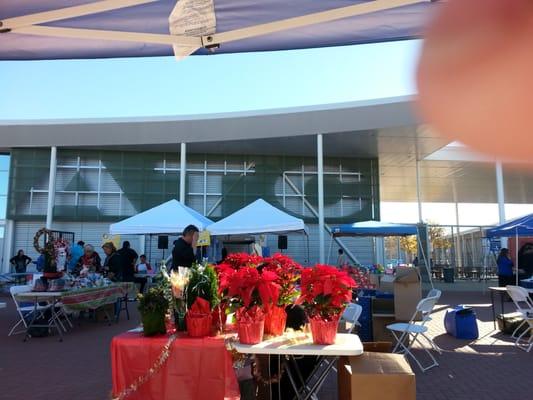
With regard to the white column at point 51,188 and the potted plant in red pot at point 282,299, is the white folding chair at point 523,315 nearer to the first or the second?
the potted plant in red pot at point 282,299

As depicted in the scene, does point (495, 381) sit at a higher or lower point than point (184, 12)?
lower

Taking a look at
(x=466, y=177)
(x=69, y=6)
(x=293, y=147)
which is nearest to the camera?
(x=69, y=6)

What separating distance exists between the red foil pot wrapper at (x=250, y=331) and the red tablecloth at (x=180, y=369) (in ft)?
0.46

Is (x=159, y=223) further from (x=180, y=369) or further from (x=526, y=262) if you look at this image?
(x=526, y=262)

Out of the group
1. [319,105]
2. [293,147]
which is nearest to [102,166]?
[293,147]

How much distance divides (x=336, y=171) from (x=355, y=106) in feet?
14.9

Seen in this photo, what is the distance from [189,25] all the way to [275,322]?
202 cm

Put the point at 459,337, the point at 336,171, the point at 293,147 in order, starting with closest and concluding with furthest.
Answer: the point at 459,337, the point at 293,147, the point at 336,171

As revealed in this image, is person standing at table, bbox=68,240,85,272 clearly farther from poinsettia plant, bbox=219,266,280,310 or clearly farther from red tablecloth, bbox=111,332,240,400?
poinsettia plant, bbox=219,266,280,310

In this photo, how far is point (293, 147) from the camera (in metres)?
18.0

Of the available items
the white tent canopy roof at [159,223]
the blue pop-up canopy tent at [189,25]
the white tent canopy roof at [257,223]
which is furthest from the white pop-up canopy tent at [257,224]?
the blue pop-up canopy tent at [189,25]

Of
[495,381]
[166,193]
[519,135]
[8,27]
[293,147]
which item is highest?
[293,147]

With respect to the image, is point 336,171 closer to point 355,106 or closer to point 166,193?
point 355,106

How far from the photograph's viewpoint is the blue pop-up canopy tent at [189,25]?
1.99 metres
